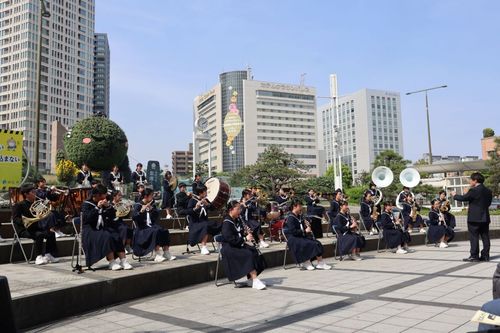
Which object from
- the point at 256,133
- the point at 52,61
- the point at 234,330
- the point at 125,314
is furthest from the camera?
the point at 256,133

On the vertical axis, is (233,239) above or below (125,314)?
above

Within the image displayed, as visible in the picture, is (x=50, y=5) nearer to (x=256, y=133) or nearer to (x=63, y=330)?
(x=256, y=133)

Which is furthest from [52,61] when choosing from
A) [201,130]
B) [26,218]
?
[26,218]

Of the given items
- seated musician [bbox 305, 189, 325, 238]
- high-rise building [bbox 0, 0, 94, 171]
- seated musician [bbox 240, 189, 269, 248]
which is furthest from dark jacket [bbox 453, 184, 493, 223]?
high-rise building [bbox 0, 0, 94, 171]

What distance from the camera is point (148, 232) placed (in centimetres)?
907

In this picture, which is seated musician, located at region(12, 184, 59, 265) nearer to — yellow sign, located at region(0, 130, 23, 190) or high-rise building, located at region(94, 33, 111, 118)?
yellow sign, located at region(0, 130, 23, 190)

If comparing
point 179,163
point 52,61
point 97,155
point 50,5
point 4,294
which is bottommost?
point 4,294

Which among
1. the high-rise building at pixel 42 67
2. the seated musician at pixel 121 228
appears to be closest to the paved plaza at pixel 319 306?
the seated musician at pixel 121 228

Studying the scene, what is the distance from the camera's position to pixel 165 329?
5.50 metres

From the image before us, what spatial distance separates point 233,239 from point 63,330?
3.35 m

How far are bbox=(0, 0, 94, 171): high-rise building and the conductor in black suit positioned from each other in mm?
107535

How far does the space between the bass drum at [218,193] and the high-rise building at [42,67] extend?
103 m

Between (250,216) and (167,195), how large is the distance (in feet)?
12.0

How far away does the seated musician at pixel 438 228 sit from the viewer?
A: 14.8 metres
